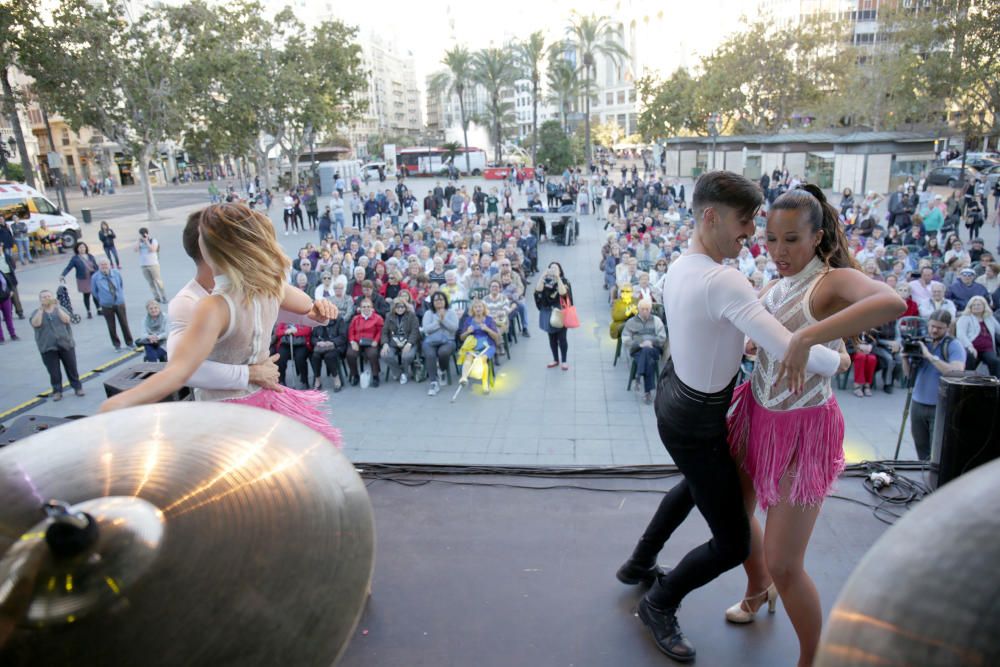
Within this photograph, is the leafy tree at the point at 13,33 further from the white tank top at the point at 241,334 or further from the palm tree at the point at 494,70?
the palm tree at the point at 494,70

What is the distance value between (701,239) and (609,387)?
659 cm

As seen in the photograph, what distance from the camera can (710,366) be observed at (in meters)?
2.20

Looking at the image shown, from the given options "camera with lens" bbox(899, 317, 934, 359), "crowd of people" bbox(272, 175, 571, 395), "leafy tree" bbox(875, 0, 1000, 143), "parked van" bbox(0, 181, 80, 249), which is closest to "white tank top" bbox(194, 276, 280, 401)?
"camera with lens" bbox(899, 317, 934, 359)

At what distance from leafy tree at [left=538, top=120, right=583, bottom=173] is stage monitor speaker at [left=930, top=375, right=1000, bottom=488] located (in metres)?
42.6

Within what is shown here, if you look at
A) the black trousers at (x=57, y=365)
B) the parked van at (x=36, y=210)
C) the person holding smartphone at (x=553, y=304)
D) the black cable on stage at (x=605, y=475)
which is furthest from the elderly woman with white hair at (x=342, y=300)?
the parked van at (x=36, y=210)

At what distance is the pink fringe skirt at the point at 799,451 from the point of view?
7.47 feet

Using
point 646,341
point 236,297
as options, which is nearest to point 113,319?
point 646,341

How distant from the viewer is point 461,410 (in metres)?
8.12

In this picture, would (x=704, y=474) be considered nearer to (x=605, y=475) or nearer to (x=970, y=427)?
(x=605, y=475)

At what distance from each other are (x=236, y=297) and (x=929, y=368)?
19.7ft

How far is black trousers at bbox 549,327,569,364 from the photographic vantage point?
9.26 m

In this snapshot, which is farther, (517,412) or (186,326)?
(517,412)

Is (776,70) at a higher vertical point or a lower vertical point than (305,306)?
higher

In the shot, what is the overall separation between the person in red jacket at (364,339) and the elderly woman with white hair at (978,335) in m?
7.24
